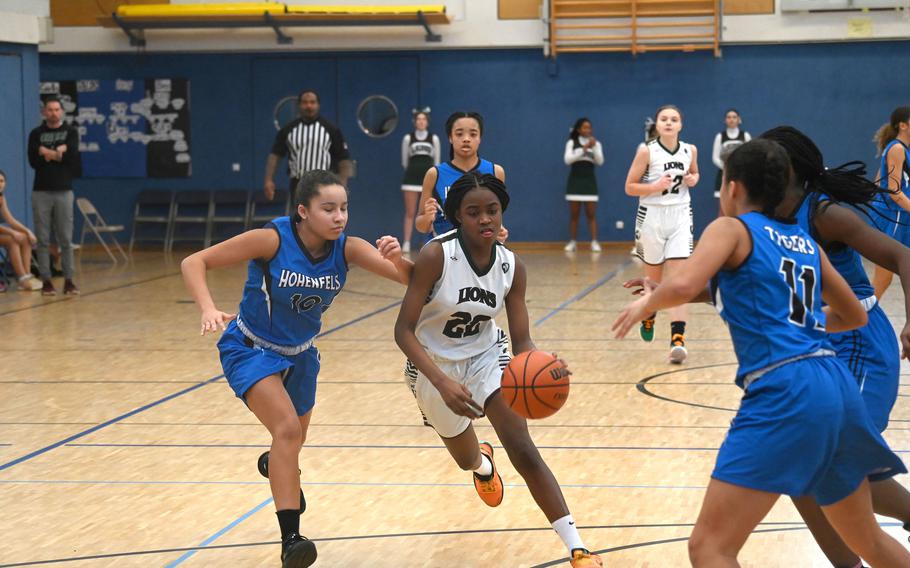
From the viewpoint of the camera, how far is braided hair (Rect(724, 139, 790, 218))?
3287 mm

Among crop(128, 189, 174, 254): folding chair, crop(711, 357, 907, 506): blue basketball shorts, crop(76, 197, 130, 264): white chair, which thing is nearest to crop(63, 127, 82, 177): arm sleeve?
crop(76, 197, 130, 264): white chair

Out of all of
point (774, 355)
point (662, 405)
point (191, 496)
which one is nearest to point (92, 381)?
point (191, 496)

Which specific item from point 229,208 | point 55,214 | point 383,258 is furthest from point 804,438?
point 229,208

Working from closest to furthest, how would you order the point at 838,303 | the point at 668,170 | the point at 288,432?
1. the point at 838,303
2. the point at 288,432
3. the point at 668,170

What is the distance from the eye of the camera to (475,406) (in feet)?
13.9

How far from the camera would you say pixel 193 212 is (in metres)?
19.7

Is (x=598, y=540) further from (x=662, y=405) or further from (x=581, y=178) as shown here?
(x=581, y=178)

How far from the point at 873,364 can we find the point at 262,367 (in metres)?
2.17

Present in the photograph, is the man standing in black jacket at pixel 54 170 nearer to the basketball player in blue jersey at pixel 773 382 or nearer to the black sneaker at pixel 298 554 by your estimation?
the black sneaker at pixel 298 554

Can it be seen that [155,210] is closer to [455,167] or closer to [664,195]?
[664,195]

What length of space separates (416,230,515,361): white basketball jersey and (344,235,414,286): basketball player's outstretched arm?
0.15 meters

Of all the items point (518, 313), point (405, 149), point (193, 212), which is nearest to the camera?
point (518, 313)

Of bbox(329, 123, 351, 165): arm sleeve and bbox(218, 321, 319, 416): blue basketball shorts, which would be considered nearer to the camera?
bbox(218, 321, 319, 416): blue basketball shorts

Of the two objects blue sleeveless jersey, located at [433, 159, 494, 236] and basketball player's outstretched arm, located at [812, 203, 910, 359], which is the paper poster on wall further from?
basketball player's outstretched arm, located at [812, 203, 910, 359]
